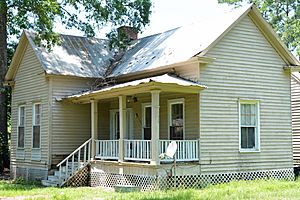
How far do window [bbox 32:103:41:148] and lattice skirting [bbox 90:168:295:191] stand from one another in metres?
4.16

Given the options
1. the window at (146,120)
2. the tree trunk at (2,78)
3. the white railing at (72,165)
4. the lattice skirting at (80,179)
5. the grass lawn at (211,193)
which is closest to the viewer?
the grass lawn at (211,193)

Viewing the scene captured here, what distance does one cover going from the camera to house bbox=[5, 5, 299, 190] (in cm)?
1598

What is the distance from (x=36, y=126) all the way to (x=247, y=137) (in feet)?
31.5

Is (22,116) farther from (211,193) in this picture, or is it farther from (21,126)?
(211,193)

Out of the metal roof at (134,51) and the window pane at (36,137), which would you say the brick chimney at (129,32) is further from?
the window pane at (36,137)

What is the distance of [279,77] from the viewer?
1884cm

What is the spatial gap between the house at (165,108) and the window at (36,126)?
5 centimetres

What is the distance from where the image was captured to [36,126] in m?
21.2

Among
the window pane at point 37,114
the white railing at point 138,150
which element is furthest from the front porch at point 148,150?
the window pane at point 37,114

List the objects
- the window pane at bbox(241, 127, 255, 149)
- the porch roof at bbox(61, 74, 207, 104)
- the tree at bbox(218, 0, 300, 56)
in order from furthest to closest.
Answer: the tree at bbox(218, 0, 300, 56) < the window pane at bbox(241, 127, 255, 149) < the porch roof at bbox(61, 74, 207, 104)

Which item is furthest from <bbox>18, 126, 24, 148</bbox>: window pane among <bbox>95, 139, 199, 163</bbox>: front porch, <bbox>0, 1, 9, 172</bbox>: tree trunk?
<bbox>95, 139, 199, 163</bbox>: front porch

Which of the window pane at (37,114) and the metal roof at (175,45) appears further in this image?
the window pane at (37,114)

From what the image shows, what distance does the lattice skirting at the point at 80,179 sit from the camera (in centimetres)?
1814

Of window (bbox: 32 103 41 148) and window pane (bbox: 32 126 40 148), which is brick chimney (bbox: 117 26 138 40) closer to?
window (bbox: 32 103 41 148)
